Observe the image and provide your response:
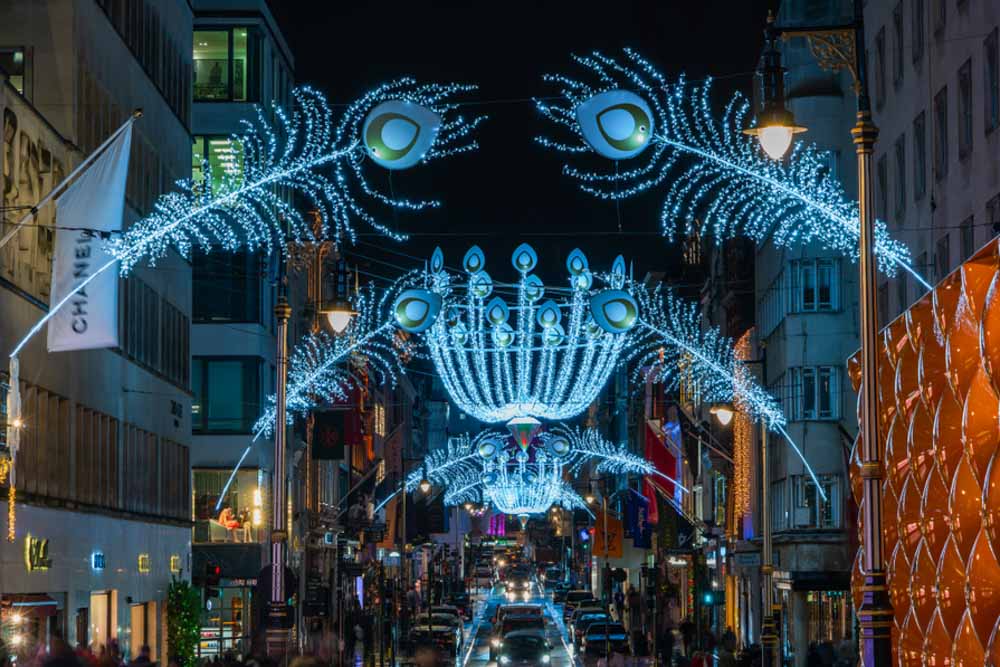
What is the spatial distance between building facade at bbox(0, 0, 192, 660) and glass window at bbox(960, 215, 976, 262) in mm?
17318

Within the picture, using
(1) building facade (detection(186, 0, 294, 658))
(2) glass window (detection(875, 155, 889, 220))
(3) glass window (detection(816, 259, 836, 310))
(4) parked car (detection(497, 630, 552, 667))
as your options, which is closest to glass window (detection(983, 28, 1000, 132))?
(2) glass window (detection(875, 155, 889, 220))

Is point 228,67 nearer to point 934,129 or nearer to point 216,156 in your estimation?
point 216,156

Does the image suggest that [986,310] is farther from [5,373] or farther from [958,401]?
[5,373]

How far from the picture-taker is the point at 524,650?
4903 centimetres

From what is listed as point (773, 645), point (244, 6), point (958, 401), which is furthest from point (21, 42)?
point (244, 6)

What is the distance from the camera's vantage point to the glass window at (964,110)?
1431 inches

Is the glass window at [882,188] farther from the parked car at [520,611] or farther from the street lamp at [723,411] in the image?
the parked car at [520,611]

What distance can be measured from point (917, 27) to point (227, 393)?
3367 cm

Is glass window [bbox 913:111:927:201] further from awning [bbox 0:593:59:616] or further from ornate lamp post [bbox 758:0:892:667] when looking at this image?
awning [bbox 0:593:59:616]

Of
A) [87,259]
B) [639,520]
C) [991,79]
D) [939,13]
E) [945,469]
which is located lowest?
[945,469]

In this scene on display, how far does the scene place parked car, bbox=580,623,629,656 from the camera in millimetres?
56916

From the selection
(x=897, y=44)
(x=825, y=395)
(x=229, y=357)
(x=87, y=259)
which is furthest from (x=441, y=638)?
(x=87, y=259)

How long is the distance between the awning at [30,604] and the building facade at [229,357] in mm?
31014

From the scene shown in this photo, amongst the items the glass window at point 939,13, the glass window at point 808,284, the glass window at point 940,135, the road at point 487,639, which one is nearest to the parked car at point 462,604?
the road at point 487,639
